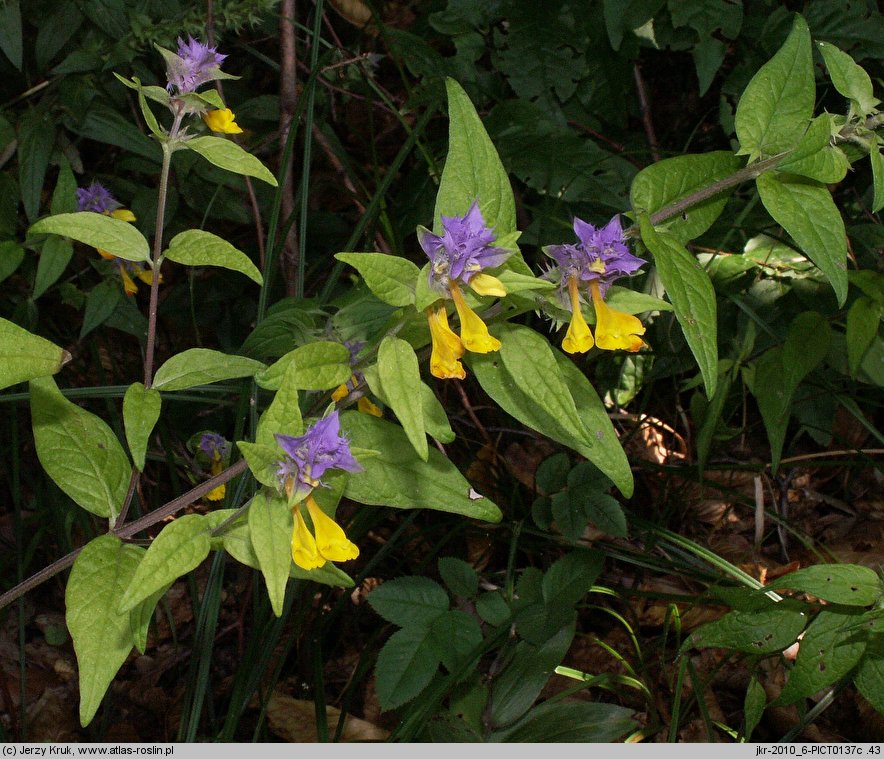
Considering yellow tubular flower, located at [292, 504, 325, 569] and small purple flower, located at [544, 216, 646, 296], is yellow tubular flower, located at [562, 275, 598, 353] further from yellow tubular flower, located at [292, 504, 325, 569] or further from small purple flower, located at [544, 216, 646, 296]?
yellow tubular flower, located at [292, 504, 325, 569]

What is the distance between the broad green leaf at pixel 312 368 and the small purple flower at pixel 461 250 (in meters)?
0.19

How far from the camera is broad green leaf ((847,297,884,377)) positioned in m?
1.71

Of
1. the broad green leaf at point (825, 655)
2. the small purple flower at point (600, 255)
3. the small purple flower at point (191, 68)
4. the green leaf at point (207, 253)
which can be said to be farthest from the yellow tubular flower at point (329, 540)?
the broad green leaf at point (825, 655)

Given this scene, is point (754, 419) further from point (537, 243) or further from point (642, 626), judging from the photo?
point (537, 243)

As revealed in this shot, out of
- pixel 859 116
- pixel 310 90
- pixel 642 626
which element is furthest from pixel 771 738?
pixel 310 90

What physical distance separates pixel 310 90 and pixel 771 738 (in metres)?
1.97

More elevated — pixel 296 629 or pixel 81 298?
pixel 81 298

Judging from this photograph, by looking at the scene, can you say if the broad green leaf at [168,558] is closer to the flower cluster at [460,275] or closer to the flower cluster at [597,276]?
the flower cluster at [460,275]

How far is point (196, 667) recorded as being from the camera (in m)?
1.71

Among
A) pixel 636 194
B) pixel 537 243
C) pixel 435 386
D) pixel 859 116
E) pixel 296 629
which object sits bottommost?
pixel 296 629

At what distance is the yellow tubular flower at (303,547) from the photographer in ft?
3.44

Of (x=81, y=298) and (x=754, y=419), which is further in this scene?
(x=754, y=419)

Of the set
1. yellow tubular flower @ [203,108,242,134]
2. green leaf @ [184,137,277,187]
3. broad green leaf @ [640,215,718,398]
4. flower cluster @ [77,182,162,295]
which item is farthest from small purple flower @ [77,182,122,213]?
broad green leaf @ [640,215,718,398]

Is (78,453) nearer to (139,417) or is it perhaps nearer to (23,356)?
(139,417)
